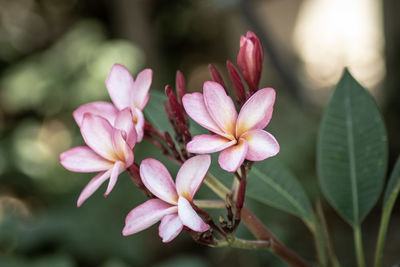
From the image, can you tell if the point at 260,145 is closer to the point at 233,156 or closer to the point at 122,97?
the point at 233,156

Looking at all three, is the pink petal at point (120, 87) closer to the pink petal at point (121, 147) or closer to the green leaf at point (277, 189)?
the pink petal at point (121, 147)

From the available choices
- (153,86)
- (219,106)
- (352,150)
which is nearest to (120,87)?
(219,106)

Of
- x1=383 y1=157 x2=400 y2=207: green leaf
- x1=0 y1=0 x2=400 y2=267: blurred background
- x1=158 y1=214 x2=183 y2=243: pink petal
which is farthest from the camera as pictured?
x1=0 y1=0 x2=400 y2=267: blurred background

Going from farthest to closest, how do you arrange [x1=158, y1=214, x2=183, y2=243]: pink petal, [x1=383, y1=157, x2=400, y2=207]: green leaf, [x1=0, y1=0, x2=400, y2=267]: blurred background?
[x1=0, y1=0, x2=400, y2=267]: blurred background
[x1=383, y1=157, x2=400, y2=207]: green leaf
[x1=158, y1=214, x2=183, y2=243]: pink petal

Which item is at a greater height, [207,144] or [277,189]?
[207,144]

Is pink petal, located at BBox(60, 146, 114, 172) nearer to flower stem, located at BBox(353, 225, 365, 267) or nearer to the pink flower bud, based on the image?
the pink flower bud

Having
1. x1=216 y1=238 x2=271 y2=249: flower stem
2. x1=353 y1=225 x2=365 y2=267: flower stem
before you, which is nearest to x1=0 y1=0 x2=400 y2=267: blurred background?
x1=353 y1=225 x2=365 y2=267: flower stem

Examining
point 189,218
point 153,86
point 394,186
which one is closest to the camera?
point 189,218
